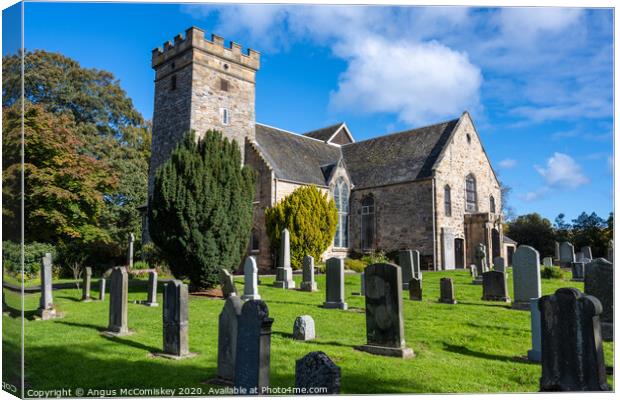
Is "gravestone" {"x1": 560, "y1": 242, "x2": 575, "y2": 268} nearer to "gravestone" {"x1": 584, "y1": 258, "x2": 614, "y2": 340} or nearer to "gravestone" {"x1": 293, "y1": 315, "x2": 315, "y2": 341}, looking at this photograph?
"gravestone" {"x1": 584, "y1": 258, "x2": 614, "y2": 340}

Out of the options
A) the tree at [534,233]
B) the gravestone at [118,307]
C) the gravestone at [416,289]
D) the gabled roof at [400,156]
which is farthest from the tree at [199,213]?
the tree at [534,233]

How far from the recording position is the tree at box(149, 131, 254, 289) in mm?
14484

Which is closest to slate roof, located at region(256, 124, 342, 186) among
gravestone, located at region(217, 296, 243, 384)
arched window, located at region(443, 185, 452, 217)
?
arched window, located at region(443, 185, 452, 217)

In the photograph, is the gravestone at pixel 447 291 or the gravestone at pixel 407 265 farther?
the gravestone at pixel 407 265

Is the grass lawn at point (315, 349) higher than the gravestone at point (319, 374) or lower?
lower

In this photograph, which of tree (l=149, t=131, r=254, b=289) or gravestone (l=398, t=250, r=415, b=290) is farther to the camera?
gravestone (l=398, t=250, r=415, b=290)

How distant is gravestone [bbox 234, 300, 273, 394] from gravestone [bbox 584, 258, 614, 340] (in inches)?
245

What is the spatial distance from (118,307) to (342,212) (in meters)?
20.2

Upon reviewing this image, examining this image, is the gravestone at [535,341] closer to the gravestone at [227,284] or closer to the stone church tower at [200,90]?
the gravestone at [227,284]

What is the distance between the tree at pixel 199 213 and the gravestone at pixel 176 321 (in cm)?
675

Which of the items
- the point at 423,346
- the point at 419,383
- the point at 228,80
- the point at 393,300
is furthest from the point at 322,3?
the point at 228,80

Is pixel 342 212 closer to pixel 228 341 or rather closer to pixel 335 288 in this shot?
pixel 335 288

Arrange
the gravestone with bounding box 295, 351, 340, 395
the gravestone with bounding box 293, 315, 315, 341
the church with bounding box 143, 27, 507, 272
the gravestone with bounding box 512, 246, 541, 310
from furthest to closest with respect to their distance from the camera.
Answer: the church with bounding box 143, 27, 507, 272 < the gravestone with bounding box 512, 246, 541, 310 < the gravestone with bounding box 293, 315, 315, 341 < the gravestone with bounding box 295, 351, 340, 395

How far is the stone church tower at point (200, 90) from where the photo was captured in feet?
80.1
